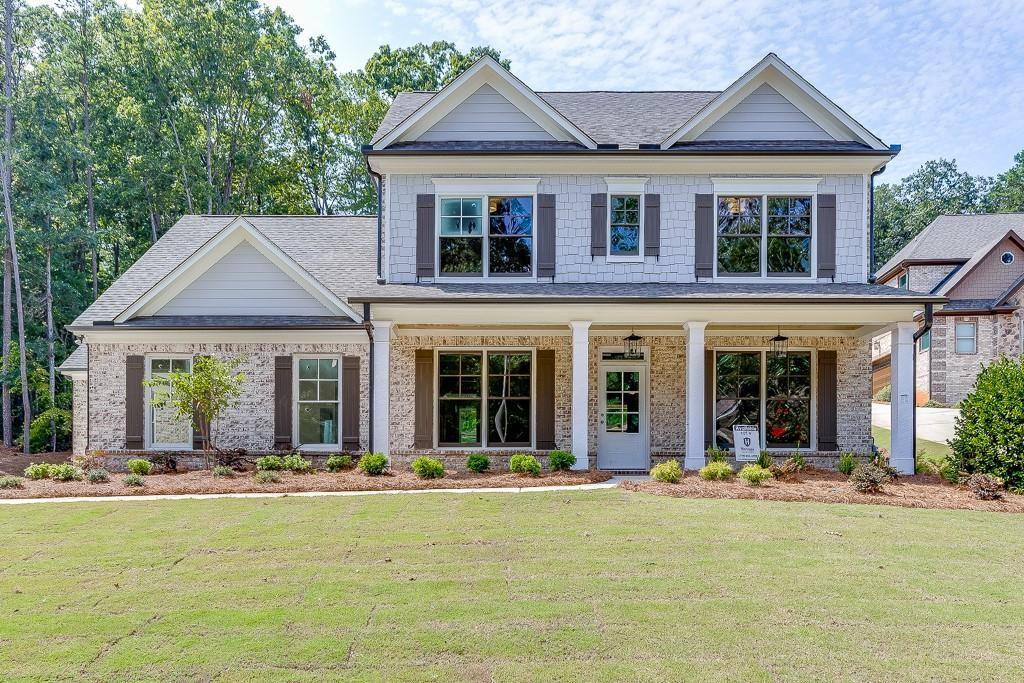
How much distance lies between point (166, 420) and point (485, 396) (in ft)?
21.5

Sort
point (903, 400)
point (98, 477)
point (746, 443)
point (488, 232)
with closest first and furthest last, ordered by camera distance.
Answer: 1. point (98, 477)
2. point (903, 400)
3. point (746, 443)
4. point (488, 232)

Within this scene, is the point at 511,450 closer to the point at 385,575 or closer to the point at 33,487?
the point at 385,575

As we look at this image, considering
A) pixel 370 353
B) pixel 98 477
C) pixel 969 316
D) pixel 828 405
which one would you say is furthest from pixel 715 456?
pixel 969 316

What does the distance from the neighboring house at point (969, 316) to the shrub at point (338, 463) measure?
812 inches

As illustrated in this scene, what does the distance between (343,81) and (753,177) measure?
947 inches

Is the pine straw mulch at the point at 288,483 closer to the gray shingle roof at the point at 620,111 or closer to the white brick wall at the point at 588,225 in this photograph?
the white brick wall at the point at 588,225

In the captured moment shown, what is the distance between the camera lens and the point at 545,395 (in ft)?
41.3

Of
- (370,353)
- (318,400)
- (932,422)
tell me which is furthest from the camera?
(932,422)

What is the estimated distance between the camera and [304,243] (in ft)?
Result: 49.6

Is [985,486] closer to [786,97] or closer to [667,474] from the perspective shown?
[667,474]

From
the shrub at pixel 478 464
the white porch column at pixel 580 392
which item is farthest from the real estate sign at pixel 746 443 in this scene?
the shrub at pixel 478 464

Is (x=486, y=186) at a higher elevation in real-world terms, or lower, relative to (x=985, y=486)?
higher

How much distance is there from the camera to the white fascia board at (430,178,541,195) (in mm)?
12109

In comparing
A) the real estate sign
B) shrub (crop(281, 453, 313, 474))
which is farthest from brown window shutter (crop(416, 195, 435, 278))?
the real estate sign
